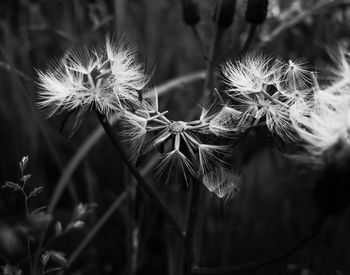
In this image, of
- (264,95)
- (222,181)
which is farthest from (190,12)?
(222,181)

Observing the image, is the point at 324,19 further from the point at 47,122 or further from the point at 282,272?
the point at 47,122

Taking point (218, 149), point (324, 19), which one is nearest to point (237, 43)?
point (324, 19)

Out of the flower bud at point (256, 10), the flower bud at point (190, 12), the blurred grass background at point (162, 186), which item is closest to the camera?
the flower bud at point (256, 10)

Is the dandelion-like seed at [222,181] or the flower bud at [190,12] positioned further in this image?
the flower bud at [190,12]

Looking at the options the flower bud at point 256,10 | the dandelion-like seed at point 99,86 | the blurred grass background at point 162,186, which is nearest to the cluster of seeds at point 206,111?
the dandelion-like seed at point 99,86

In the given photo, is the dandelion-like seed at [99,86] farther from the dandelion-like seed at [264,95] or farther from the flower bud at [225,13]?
the flower bud at [225,13]

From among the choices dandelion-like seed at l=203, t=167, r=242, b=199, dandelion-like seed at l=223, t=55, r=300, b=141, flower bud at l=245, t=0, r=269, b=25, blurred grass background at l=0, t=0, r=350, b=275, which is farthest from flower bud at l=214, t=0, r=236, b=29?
dandelion-like seed at l=203, t=167, r=242, b=199

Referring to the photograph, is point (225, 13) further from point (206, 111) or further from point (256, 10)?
point (206, 111)
